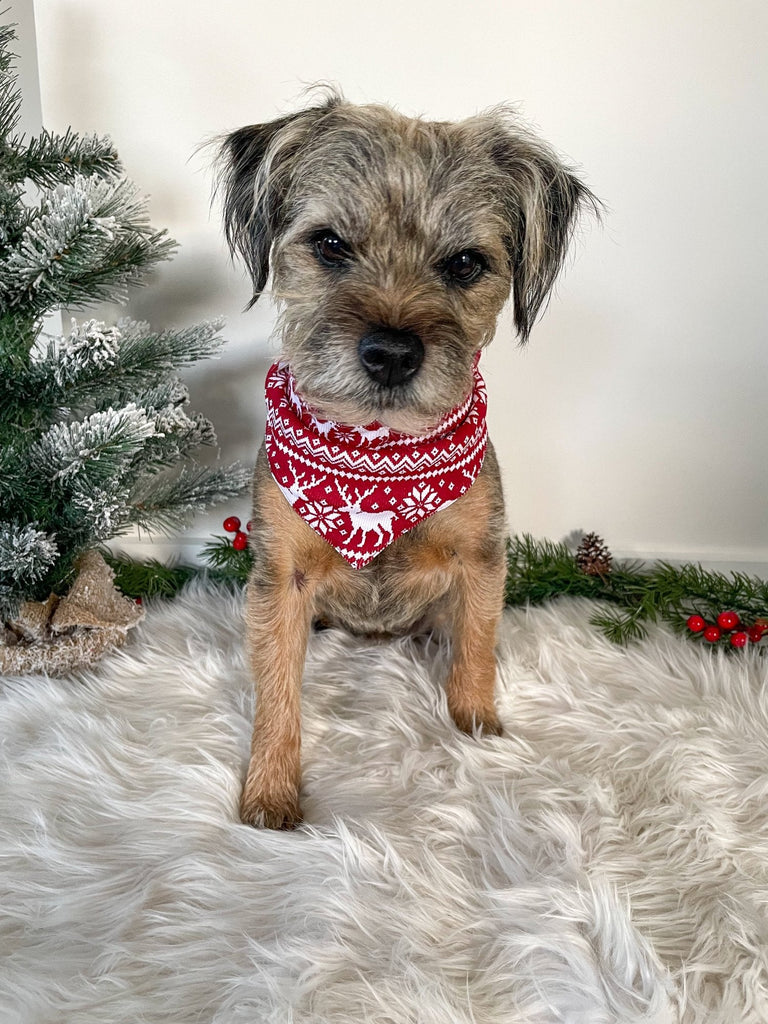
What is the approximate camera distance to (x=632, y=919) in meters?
1.00

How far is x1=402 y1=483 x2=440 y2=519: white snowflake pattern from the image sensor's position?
4.21 ft

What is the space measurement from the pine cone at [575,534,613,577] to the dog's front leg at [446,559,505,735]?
62 centimetres

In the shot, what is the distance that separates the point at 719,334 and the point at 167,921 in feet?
5.85

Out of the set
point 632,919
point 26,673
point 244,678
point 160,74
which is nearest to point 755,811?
point 632,919

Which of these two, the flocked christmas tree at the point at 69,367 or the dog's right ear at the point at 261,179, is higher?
the dog's right ear at the point at 261,179

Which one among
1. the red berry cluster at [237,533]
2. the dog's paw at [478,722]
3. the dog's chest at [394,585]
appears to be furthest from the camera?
the red berry cluster at [237,533]

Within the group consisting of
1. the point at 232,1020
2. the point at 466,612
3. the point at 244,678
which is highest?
the point at 466,612

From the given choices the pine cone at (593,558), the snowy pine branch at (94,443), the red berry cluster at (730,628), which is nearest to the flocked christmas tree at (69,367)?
the snowy pine branch at (94,443)

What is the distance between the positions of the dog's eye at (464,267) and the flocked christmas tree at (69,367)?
68 centimetres

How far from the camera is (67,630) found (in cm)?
167

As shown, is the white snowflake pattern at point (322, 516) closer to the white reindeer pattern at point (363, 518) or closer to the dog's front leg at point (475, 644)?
the white reindeer pattern at point (363, 518)

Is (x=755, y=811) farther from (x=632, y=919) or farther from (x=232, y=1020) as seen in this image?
(x=232, y=1020)

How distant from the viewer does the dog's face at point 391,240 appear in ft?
3.55

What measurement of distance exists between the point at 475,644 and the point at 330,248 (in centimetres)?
75
